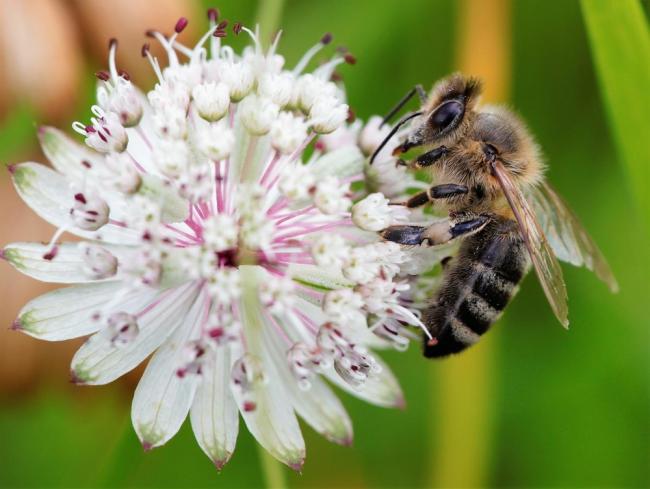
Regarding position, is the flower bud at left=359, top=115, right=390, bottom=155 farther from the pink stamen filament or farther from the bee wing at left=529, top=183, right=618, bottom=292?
the bee wing at left=529, top=183, right=618, bottom=292

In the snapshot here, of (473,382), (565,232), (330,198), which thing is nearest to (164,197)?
(330,198)

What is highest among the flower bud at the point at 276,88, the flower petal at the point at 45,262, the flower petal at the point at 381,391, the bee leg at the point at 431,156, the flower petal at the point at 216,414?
the flower bud at the point at 276,88

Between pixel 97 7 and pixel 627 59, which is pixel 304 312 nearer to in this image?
pixel 627 59

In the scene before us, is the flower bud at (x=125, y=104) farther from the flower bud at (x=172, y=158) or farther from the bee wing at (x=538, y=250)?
the bee wing at (x=538, y=250)

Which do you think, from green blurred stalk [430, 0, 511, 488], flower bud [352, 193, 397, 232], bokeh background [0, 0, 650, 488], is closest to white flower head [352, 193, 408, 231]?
flower bud [352, 193, 397, 232]

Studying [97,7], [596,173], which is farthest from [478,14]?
[97,7]

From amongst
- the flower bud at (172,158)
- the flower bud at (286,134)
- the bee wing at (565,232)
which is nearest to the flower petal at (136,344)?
the flower bud at (172,158)
